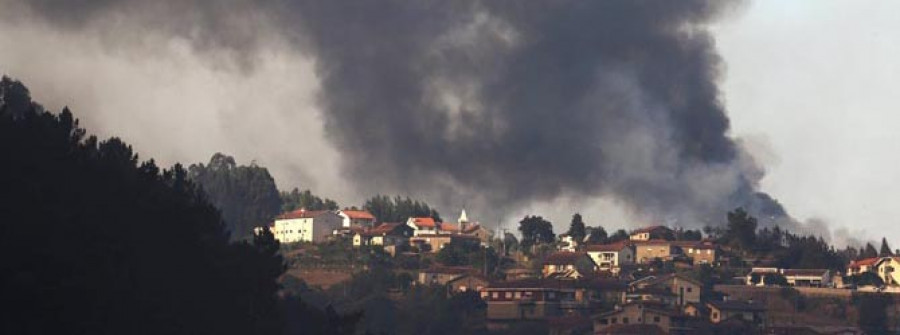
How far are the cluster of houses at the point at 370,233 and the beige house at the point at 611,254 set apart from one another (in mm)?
11136

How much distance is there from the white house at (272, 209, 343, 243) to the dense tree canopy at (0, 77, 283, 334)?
107595 mm

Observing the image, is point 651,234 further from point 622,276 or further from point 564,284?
point 564,284

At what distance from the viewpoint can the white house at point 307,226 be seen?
193 meters

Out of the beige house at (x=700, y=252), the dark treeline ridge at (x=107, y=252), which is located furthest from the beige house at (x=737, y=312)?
the dark treeline ridge at (x=107, y=252)

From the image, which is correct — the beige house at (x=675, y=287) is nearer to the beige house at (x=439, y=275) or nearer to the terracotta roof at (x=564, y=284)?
the terracotta roof at (x=564, y=284)

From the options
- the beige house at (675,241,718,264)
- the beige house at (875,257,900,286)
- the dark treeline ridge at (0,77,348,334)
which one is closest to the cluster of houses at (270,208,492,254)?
the beige house at (675,241,718,264)

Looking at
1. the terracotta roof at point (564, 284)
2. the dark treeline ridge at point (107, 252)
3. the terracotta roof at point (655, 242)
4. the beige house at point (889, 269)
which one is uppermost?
the terracotta roof at point (655, 242)

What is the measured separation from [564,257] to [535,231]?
16876 mm

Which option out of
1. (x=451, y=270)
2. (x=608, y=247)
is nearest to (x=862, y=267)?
(x=608, y=247)

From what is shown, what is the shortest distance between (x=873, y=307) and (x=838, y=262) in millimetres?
18892

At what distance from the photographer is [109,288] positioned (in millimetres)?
64125

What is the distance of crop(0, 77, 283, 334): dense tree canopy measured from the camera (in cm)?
6125

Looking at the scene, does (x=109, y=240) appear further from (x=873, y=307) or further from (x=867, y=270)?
(x=867, y=270)

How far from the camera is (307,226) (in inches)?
7667
